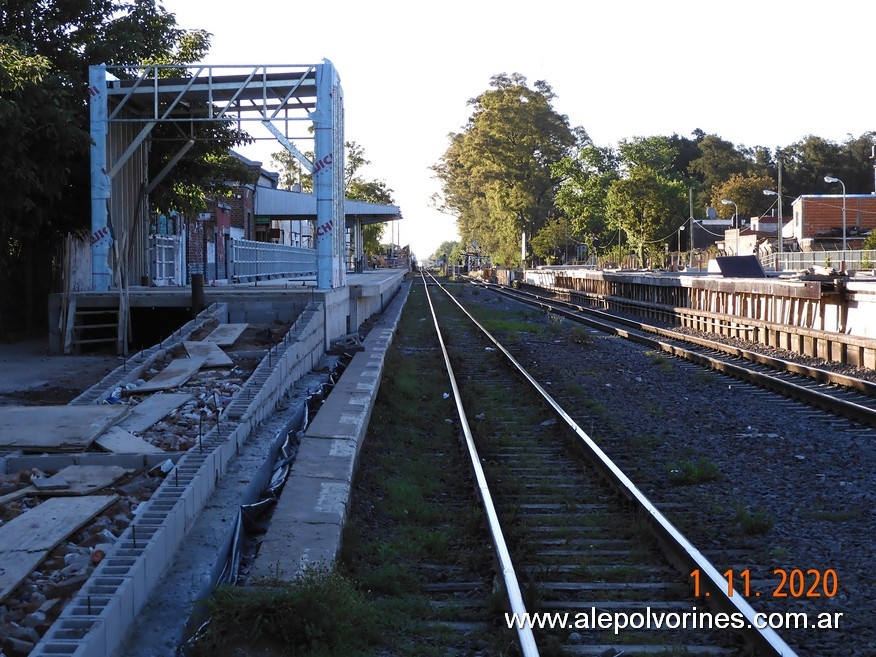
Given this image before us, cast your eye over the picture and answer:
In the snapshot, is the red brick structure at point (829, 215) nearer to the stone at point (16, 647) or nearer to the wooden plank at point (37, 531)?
the wooden plank at point (37, 531)

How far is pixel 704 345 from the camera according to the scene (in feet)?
70.6

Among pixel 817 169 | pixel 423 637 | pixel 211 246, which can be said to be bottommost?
pixel 423 637

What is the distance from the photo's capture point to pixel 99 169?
698 inches

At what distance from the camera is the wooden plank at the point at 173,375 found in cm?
1089

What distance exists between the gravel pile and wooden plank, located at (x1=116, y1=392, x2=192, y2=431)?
4.51 metres

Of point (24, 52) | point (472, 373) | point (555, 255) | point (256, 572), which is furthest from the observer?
point (555, 255)

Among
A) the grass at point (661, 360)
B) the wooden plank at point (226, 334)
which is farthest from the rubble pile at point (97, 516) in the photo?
the grass at point (661, 360)

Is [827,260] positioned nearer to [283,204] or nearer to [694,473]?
[283,204]

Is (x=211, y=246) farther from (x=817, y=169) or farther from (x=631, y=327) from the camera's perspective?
(x=817, y=169)

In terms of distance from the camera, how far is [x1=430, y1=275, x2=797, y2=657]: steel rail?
15.5ft

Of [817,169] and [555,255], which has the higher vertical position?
[817,169]

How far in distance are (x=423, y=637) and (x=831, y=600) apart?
2.37m

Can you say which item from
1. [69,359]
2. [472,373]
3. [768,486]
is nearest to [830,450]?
[768,486]
